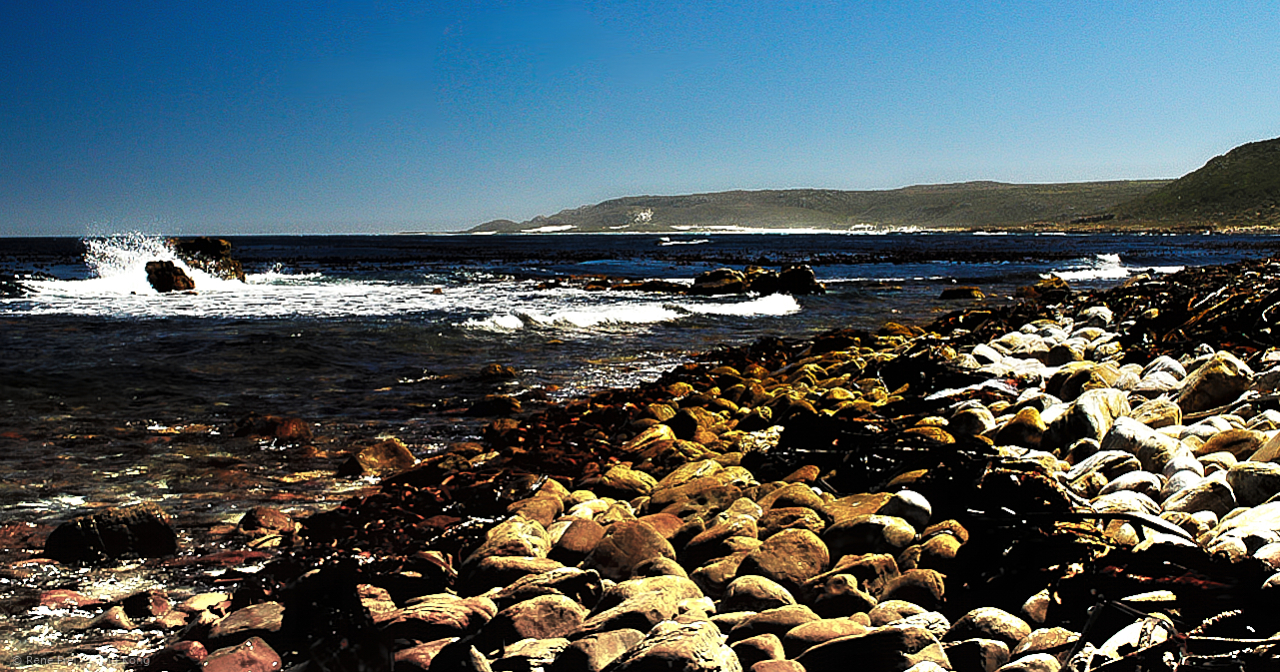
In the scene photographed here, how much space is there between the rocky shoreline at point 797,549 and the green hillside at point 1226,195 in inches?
5051

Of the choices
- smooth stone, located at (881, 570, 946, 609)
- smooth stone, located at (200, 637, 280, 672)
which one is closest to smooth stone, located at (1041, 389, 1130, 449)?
smooth stone, located at (881, 570, 946, 609)

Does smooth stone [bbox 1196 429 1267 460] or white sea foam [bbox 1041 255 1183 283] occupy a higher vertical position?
smooth stone [bbox 1196 429 1267 460]

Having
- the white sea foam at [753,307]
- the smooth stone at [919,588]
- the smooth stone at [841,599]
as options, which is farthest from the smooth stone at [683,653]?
the white sea foam at [753,307]

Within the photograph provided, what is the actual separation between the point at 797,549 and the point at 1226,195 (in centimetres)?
15445

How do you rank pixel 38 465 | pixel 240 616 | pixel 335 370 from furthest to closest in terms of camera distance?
pixel 335 370 → pixel 38 465 → pixel 240 616

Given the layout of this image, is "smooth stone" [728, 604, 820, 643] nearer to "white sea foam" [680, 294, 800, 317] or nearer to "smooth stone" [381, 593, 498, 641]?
"smooth stone" [381, 593, 498, 641]

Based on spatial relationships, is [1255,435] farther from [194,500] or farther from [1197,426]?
[194,500]

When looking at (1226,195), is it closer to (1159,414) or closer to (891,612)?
(1159,414)

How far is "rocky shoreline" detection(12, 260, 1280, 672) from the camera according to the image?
243cm

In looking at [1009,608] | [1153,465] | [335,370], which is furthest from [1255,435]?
[335,370]

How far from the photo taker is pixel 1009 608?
271 centimetres

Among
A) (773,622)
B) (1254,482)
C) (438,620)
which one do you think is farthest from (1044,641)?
(438,620)

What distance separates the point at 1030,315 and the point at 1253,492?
1137 centimetres

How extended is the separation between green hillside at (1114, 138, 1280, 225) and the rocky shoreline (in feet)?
421
